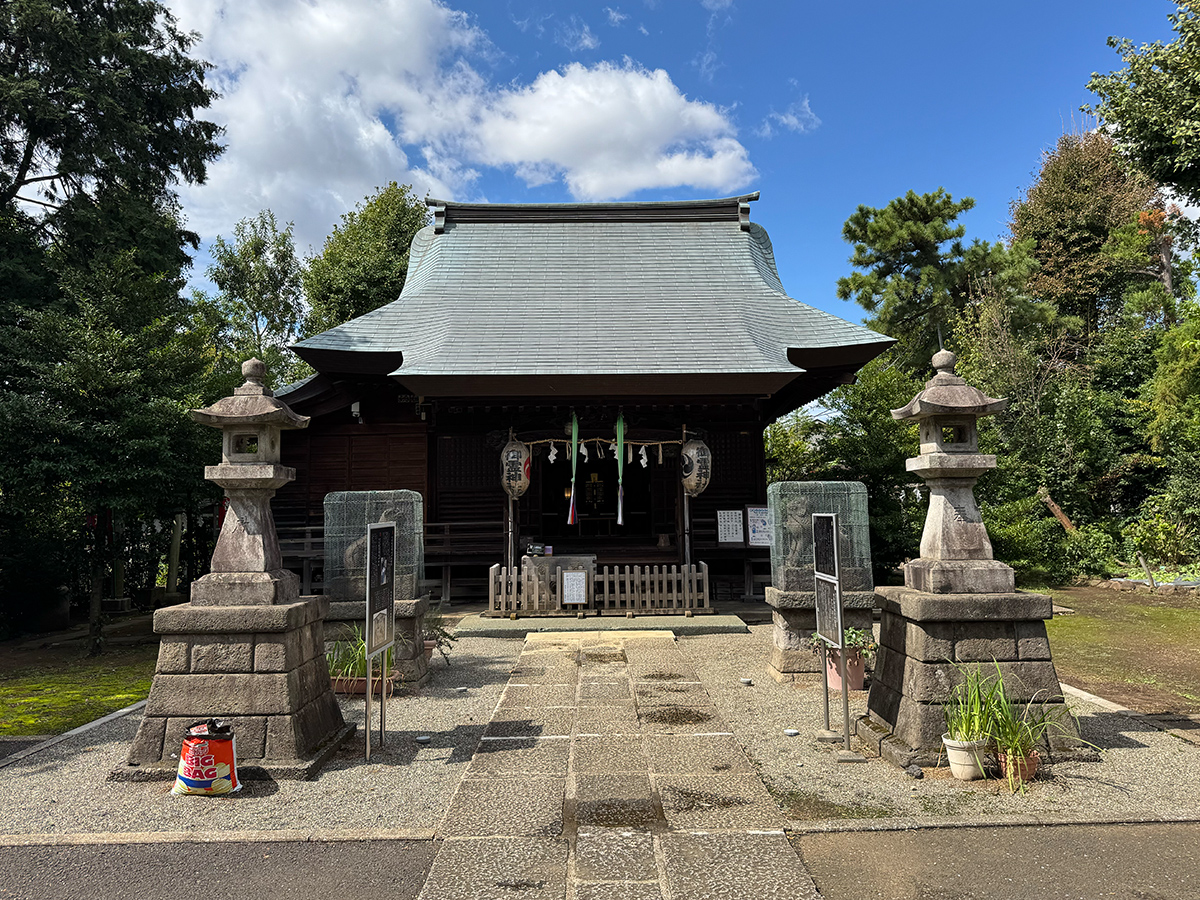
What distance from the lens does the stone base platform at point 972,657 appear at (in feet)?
14.8

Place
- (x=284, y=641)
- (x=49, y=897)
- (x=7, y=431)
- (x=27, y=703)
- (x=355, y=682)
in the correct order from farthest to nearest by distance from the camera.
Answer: (x=7, y=431)
(x=27, y=703)
(x=355, y=682)
(x=284, y=641)
(x=49, y=897)

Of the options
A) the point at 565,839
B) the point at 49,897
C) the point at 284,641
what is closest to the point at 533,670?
the point at 284,641

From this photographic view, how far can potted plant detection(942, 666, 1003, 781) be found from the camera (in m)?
4.23

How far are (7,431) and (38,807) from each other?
23.3 feet

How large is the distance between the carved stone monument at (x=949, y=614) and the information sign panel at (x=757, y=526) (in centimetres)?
623

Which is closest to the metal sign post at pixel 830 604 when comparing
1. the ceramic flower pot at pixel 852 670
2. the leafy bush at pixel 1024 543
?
the ceramic flower pot at pixel 852 670

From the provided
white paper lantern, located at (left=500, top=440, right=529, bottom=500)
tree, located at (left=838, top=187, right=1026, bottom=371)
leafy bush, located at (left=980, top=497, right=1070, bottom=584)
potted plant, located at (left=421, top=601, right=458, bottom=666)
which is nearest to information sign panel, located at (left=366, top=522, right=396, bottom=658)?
potted plant, located at (left=421, top=601, right=458, bottom=666)

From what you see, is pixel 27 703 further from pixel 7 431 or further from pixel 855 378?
pixel 855 378

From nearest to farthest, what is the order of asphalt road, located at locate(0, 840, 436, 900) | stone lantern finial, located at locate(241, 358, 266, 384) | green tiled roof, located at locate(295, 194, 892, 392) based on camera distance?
asphalt road, located at locate(0, 840, 436, 900) < stone lantern finial, located at locate(241, 358, 266, 384) < green tiled roof, located at locate(295, 194, 892, 392)

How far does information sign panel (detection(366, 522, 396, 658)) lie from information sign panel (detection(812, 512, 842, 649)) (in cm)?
338

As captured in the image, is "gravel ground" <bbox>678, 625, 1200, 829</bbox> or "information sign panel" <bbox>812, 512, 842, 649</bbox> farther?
"information sign panel" <bbox>812, 512, 842, 649</bbox>

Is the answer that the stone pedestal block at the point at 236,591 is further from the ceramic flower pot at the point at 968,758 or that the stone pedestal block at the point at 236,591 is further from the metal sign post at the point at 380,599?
the ceramic flower pot at the point at 968,758

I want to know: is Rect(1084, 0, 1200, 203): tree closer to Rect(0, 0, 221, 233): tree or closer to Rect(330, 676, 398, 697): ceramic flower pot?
Rect(330, 676, 398, 697): ceramic flower pot

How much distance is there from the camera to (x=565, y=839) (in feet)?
11.5
